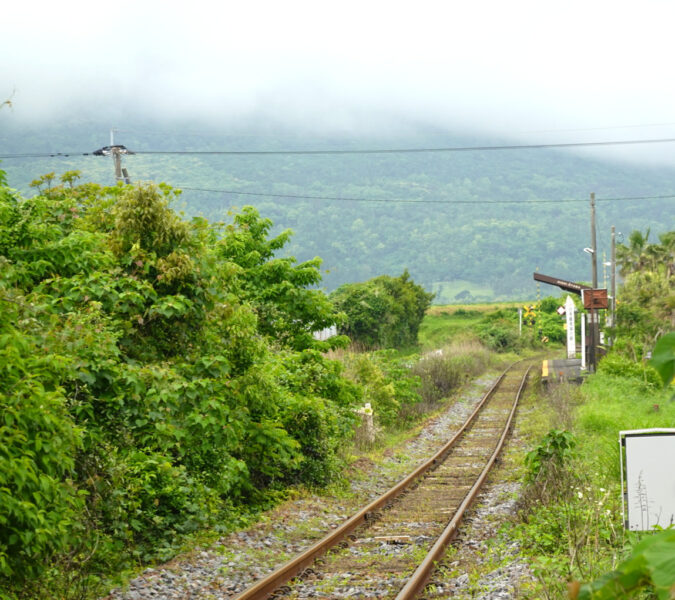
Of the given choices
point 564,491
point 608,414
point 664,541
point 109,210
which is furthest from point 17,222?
point 608,414

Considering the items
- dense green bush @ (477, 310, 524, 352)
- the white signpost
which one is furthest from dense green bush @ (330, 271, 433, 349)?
the white signpost

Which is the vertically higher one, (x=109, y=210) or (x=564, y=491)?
(x=109, y=210)

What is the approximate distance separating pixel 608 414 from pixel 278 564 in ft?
35.8

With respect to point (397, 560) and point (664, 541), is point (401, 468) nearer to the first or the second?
point (397, 560)

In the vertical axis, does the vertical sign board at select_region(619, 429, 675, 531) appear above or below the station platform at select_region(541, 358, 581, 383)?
above

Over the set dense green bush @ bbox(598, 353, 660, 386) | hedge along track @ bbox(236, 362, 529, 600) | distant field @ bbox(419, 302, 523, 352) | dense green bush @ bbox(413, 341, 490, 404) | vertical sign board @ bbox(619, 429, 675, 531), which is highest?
vertical sign board @ bbox(619, 429, 675, 531)

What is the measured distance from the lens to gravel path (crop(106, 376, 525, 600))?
8.20 metres

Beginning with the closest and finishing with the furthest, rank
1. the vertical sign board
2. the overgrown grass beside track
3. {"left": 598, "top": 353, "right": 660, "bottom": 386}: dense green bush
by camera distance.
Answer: the overgrown grass beside track → the vertical sign board → {"left": 598, "top": 353, "right": 660, "bottom": 386}: dense green bush

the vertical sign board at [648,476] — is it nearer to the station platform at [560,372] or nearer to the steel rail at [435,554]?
the steel rail at [435,554]

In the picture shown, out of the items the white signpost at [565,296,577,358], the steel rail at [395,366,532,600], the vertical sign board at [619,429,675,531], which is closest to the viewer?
the vertical sign board at [619,429,675,531]

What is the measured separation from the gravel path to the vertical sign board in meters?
1.42

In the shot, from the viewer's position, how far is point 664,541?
4.65ft

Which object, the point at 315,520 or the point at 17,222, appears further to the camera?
the point at 315,520

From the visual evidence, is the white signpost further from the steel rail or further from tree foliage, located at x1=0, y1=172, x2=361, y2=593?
tree foliage, located at x1=0, y1=172, x2=361, y2=593
